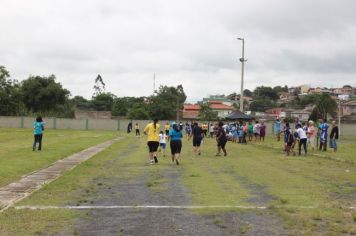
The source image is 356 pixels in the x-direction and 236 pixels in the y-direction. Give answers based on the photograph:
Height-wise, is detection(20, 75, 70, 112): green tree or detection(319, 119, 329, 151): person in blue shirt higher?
detection(20, 75, 70, 112): green tree

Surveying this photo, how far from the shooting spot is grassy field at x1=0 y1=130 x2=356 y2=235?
28.1 feet

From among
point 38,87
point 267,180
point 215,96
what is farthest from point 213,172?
point 215,96

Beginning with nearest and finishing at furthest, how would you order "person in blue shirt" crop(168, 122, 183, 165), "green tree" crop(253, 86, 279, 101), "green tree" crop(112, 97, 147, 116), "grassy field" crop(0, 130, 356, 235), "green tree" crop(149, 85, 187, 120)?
"grassy field" crop(0, 130, 356, 235), "person in blue shirt" crop(168, 122, 183, 165), "green tree" crop(149, 85, 187, 120), "green tree" crop(112, 97, 147, 116), "green tree" crop(253, 86, 279, 101)

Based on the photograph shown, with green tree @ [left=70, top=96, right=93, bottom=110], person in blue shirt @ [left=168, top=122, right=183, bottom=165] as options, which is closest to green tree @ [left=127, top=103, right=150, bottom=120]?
green tree @ [left=70, top=96, right=93, bottom=110]

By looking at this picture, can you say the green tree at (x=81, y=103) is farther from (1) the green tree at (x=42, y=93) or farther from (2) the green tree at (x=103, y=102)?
(1) the green tree at (x=42, y=93)

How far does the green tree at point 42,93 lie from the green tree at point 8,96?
1.21m

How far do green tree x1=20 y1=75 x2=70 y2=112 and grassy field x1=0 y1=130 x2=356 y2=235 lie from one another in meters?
66.5

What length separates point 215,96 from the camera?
195250mm

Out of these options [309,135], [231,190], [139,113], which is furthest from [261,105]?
[231,190]

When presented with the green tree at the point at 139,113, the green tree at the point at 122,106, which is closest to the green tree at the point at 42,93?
the green tree at the point at 139,113

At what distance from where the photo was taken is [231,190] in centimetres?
1239

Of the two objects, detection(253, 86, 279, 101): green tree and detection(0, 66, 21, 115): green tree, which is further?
detection(253, 86, 279, 101): green tree

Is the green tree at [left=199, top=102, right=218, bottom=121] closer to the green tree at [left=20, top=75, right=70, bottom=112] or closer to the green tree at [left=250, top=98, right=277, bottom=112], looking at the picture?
the green tree at [left=20, top=75, right=70, bottom=112]

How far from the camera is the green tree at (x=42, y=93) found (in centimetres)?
8488
